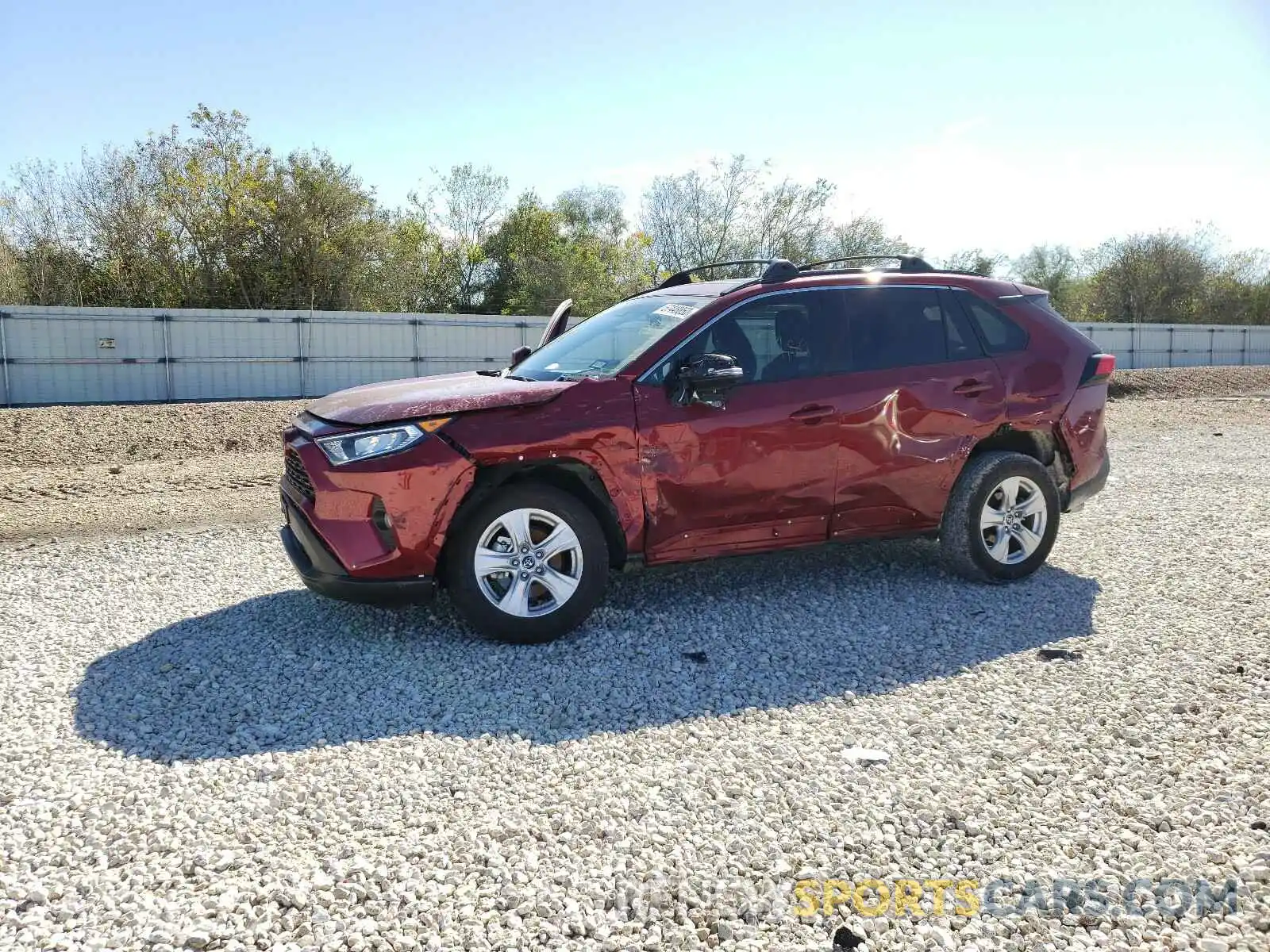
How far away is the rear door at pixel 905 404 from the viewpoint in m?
5.30

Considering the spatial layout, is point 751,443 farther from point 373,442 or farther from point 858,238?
point 858,238

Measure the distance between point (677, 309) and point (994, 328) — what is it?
207 cm

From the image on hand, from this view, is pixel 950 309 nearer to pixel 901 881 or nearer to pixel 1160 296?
pixel 901 881

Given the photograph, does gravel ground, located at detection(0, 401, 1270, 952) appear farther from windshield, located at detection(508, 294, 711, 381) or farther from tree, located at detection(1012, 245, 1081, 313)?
tree, located at detection(1012, 245, 1081, 313)

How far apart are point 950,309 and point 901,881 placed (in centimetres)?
394

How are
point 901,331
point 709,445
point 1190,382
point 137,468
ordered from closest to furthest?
point 709,445 → point 901,331 → point 137,468 → point 1190,382

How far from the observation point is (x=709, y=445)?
4.88m

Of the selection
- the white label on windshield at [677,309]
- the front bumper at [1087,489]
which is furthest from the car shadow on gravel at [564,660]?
the white label on windshield at [677,309]

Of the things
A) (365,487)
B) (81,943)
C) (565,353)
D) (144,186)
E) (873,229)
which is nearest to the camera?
(81,943)

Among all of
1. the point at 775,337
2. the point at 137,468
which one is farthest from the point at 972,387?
the point at 137,468

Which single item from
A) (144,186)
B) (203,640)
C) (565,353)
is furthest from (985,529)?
(144,186)

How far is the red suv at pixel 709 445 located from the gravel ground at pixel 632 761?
17.1 inches

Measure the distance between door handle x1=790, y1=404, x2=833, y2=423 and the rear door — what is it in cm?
11

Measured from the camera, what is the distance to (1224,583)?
5.75 meters
